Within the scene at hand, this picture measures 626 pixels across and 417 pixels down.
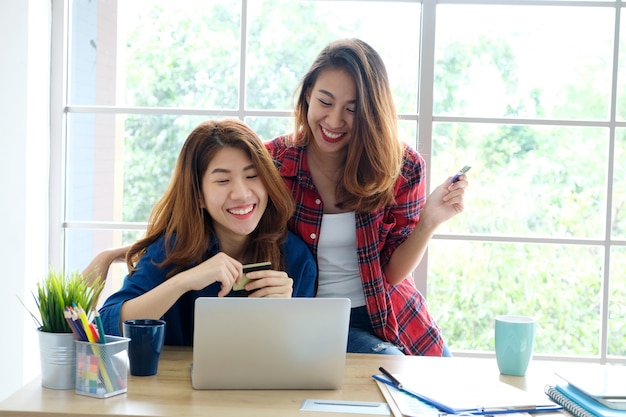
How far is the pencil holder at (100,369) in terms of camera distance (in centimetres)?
147

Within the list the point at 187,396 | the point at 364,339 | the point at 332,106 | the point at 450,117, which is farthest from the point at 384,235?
the point at 187,396

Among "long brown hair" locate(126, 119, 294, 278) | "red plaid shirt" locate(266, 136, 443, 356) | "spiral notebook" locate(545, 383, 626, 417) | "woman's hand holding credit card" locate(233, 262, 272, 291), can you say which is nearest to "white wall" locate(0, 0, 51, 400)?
"long brown hair" locate(126, 119, 294, 278)

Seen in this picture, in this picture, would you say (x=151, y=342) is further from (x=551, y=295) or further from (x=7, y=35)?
(x=551, y=295)

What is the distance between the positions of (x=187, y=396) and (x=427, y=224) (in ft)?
3.55

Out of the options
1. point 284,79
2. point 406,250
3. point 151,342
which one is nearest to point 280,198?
point 406,250

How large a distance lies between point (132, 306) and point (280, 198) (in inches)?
20.3

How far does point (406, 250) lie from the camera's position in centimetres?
239

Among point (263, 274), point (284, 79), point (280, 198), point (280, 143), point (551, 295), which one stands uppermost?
point (284, 79)

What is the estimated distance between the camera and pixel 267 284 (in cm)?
185

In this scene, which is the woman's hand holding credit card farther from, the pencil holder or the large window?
the large window

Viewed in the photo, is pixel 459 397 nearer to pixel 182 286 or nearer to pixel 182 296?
pixel 182 286

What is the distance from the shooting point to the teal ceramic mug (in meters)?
1.70

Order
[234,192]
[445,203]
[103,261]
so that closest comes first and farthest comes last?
[234,192] < [103,261] < [445,203]

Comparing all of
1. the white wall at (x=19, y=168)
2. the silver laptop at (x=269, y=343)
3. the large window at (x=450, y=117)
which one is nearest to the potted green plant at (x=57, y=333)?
the silver laptop at (x=269, y=343)
